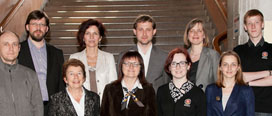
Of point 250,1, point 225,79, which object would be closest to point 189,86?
point 225,79

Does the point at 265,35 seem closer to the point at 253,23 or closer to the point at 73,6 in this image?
the point at 253,23

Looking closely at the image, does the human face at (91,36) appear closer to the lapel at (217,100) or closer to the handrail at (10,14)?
the lapel at (217,100)

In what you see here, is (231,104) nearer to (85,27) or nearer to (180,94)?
(180,94)

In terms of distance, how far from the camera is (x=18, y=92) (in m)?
3.45

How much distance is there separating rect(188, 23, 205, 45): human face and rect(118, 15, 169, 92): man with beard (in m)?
0.39

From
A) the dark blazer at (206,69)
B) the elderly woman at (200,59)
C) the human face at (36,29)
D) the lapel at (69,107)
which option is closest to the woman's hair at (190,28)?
the elderly woman at (200,59)

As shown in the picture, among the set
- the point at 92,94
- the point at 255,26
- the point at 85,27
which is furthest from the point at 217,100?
the point at 85,27

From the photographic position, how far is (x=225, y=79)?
11.7 feet

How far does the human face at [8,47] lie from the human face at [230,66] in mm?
2014

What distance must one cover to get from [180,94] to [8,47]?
1.70 m

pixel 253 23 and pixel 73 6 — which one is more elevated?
pixel 73 6

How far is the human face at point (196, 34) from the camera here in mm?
3836

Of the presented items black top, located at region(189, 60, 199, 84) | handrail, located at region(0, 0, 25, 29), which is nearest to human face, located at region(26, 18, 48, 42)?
black top, located at region(189, 60, 199, 84)

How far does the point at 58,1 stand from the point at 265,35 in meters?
8.21
